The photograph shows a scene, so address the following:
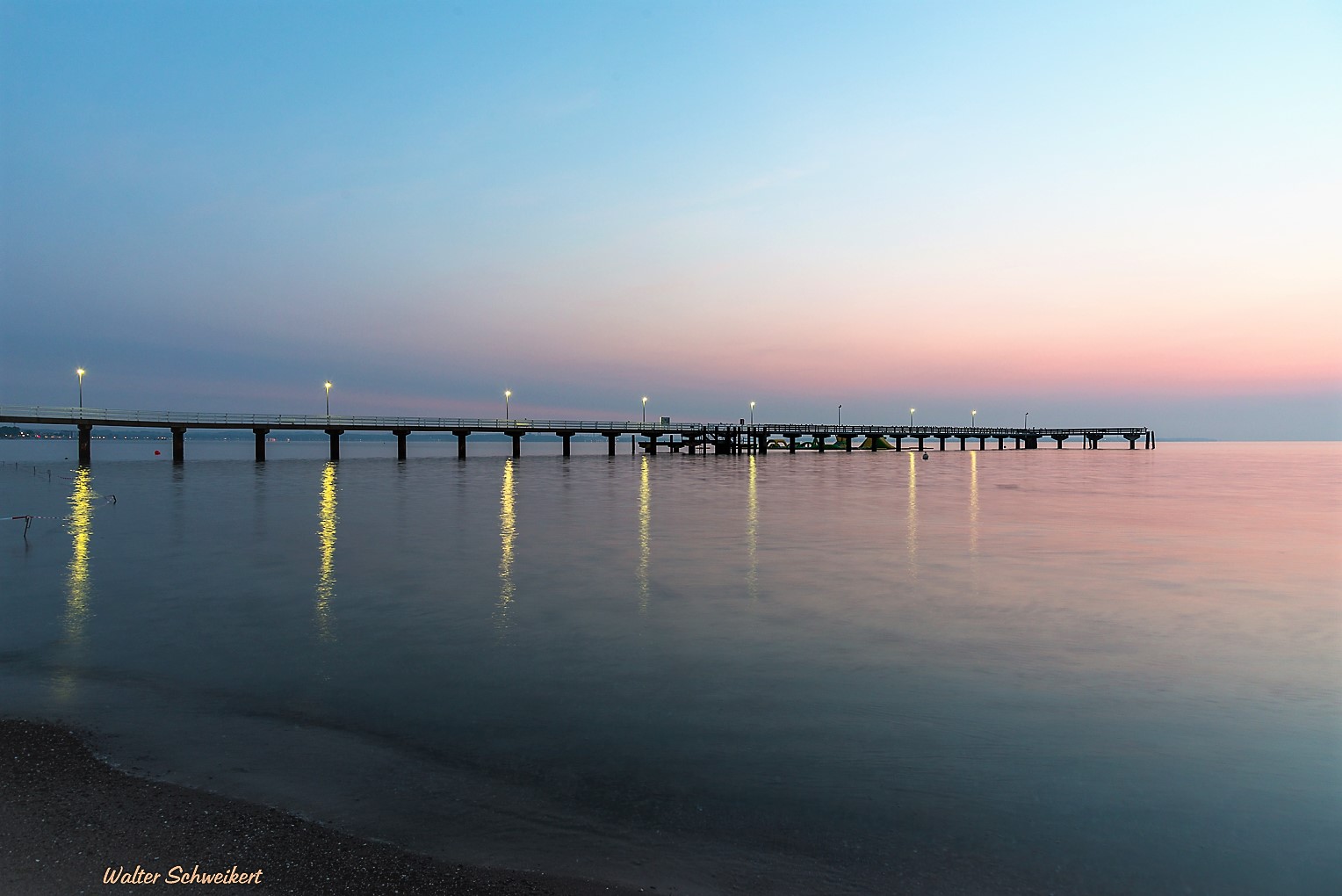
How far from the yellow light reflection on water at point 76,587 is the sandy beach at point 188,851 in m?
3.67

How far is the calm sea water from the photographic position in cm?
561

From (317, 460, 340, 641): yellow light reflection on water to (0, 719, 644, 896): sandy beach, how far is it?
18.3 feet

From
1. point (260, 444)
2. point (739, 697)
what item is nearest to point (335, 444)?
point (260, 444)

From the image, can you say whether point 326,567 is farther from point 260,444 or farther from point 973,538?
point 260,444

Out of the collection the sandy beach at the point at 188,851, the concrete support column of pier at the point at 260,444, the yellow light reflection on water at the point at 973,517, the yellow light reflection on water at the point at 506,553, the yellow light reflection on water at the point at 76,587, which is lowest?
the yellow light reflection on water at the point at 973,517

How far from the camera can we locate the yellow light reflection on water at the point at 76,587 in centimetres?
930

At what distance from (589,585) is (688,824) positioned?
1041 cm

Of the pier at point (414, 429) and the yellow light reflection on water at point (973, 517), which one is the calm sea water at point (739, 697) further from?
the pier at point (414, 429)

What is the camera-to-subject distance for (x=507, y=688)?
30.1 ft

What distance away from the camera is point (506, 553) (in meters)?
20.6

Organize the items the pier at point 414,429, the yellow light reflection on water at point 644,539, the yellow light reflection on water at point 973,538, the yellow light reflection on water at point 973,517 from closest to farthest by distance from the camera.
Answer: the yellow light reflection on water at point 644,539
the yellow light reflection on water at point 973,538
the yellow light reflection on water at point 973,517
the pier at point 414,429

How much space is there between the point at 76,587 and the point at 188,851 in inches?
534

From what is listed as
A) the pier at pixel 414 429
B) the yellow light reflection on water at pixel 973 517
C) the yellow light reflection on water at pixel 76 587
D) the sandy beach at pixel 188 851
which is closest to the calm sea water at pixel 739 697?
the yellow light reflection on water at pixel 76 587

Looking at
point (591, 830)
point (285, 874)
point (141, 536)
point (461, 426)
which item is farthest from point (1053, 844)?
point (461, 426)
